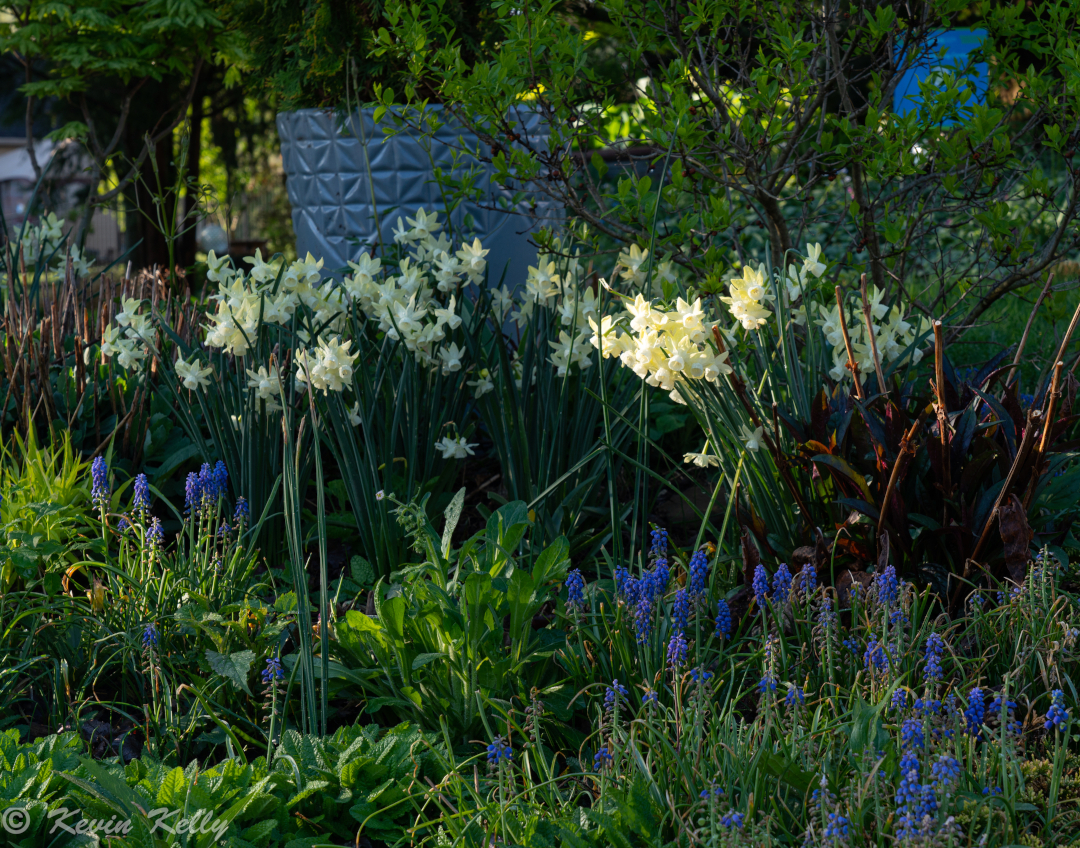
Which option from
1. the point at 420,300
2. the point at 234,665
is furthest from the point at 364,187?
the point at 234,665

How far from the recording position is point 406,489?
259 centimetres

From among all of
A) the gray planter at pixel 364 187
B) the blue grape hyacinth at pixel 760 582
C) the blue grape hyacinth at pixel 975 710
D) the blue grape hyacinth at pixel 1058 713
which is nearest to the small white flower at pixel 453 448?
the blue grape hyacinth at pixel 760 582

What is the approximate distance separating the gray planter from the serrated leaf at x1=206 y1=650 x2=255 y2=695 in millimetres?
2636

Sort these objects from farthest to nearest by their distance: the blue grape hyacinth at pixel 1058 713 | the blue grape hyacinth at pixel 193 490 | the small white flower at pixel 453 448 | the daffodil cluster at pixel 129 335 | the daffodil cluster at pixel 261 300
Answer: the daffodil cluster at pixel 129 335 → the small white flower at pixel 453 448 → the daffodil cluster at pixel 261 300 → the blue grape hyacinth at pixel 193 490 → the blue grape hyacinth at pixel 1058 713

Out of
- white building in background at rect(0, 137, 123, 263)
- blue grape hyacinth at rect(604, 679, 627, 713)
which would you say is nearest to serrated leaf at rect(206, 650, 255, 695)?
blue grape hyacinth at rect(604, 679, 627, 713)

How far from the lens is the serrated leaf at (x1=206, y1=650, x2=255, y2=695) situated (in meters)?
1.81

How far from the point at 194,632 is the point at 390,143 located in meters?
2.89

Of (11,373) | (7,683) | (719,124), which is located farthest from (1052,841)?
(11,373)

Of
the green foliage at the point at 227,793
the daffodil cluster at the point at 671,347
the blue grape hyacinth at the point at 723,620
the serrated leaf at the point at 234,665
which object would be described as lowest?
the green foliage at the point at 227,793

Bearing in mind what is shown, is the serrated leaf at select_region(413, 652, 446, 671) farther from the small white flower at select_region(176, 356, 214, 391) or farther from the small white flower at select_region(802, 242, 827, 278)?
the small white flower at select_region(802, 242, 827, 278)

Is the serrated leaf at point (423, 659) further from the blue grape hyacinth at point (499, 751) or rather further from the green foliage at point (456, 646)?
the blue grape hyacinth at point (499, 751)

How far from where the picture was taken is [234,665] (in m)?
1.85

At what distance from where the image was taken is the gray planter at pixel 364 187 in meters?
4.32

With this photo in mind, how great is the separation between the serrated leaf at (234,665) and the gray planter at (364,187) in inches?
104
